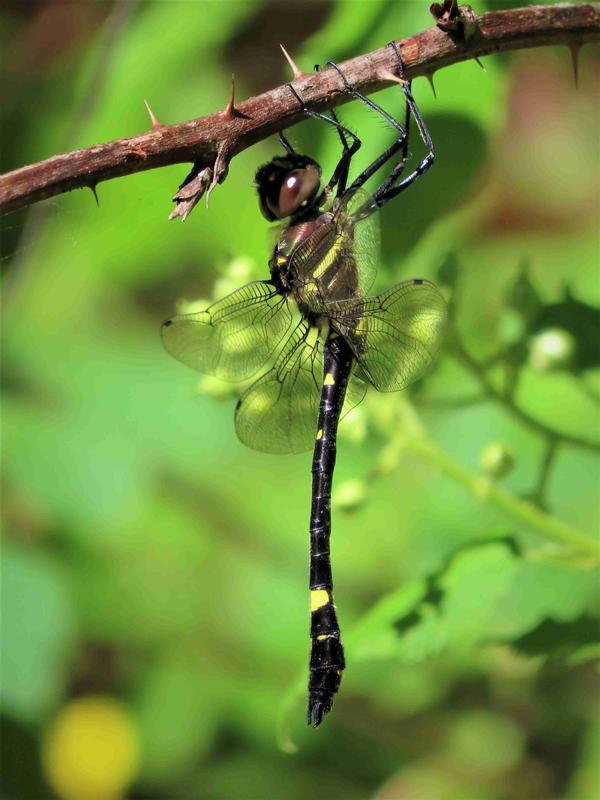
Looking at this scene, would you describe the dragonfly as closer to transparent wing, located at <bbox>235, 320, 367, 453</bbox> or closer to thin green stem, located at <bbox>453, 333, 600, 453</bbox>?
transparent wing, located at <bbox>235, 320, 367, 453</bbox>

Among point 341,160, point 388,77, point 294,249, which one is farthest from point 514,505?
point 388,77

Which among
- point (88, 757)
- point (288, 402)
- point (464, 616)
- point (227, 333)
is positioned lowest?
point (88, 757)

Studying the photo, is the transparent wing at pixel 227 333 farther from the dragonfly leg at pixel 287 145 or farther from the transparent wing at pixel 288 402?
the dragonfly leg at pixel 287 145

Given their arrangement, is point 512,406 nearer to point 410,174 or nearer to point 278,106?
point 410,174

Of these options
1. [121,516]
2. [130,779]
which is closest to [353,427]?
[121,516]

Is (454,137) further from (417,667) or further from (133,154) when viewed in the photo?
(417,667)

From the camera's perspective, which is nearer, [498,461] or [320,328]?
[498,461]
